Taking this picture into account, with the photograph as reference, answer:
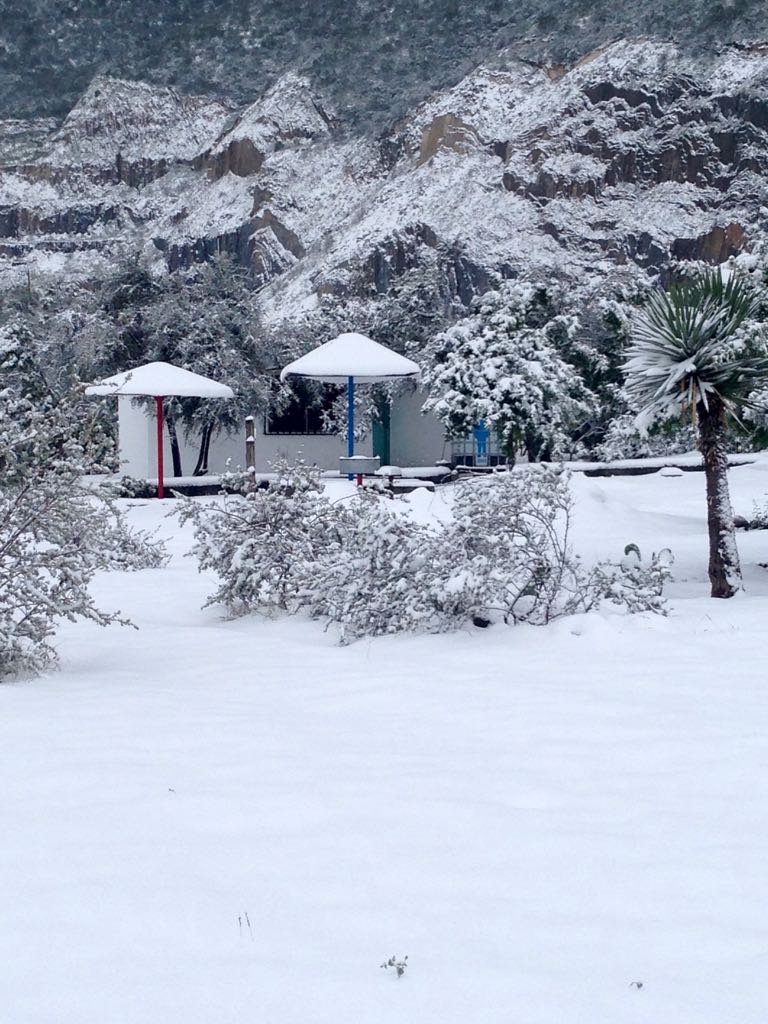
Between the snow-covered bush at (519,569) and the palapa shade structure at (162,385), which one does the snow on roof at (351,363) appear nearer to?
the palapa shade structure at (162,385)

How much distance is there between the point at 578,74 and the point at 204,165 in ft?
73.6

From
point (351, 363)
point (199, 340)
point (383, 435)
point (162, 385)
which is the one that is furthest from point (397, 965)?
point (383, 435)

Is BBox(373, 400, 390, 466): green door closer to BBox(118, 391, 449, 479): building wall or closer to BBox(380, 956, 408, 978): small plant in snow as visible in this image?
BBox(118, 391, 449, 479): building wall

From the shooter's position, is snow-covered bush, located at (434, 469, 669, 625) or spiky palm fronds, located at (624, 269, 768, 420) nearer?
snow-covered bush, located at (434, 469, 669, 625)

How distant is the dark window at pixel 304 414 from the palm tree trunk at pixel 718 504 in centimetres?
1831

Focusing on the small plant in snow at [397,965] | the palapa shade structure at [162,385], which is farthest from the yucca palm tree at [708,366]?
the palapa shade structure at [162,385]

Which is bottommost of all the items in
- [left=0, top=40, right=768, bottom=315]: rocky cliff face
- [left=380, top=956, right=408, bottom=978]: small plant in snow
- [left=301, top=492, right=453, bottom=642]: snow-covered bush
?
[left=380, top=956, right=408, bottom=978]: small plant in snow

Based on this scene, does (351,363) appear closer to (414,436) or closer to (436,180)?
(414,436)

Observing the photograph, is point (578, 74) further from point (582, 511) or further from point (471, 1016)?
point (471, 1016)

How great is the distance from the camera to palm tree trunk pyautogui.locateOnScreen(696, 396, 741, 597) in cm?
841

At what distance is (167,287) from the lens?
27.1 m

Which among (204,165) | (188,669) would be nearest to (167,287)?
(188,669)

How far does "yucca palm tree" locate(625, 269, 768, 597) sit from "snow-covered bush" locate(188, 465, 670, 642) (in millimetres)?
1034

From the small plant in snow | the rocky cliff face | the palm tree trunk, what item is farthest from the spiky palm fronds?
the rocky cliff face
